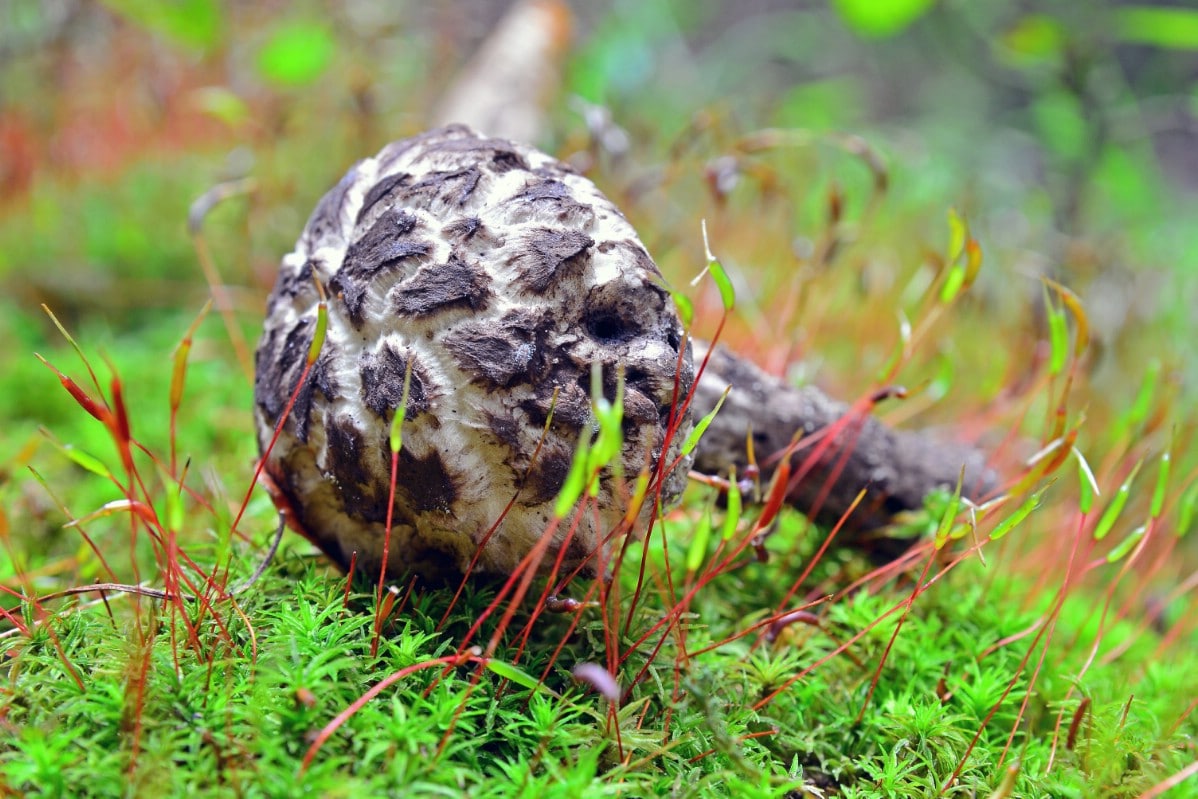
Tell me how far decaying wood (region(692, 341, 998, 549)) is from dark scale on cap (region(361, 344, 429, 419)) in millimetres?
582

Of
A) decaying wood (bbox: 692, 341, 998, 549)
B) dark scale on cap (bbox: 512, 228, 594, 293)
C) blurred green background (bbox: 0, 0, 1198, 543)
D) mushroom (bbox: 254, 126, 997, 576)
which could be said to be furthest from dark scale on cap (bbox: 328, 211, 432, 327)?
blurred green background (bbox: 0, 0, 1198, 543)

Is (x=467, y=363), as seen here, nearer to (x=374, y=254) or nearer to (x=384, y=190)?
(x=374, y=254)

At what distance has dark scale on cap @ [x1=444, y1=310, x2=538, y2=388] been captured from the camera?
116cm

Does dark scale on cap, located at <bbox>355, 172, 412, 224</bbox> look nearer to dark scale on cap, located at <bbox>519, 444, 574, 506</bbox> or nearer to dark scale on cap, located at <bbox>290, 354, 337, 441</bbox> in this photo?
dark scale on cap, located at <bbox>290, 354, 337, 441</bbox>

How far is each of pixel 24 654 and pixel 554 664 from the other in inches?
30.7

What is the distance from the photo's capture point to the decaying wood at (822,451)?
64.2 inches

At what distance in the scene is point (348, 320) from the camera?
1257 mm

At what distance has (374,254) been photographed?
4.10ft

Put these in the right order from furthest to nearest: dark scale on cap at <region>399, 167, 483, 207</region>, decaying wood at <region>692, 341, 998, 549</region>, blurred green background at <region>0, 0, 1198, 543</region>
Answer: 1. blurred green background at <region>0, 0, 1198, 543</region>
2. decaying wood at <region>692, 341, 998, 549</region>
3. dark scale on cap at <region>399, 167, 483, 207</region>

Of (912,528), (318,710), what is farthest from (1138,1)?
(318,710)

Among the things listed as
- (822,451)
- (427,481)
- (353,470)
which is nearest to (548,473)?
(427,481)

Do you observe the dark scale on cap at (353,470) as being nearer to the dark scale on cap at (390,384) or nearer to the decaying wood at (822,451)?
the dark scale on cap at (390,384)

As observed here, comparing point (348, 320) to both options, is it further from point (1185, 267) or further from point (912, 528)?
point (1185, 267)

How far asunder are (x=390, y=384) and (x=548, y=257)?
0.30 meters
